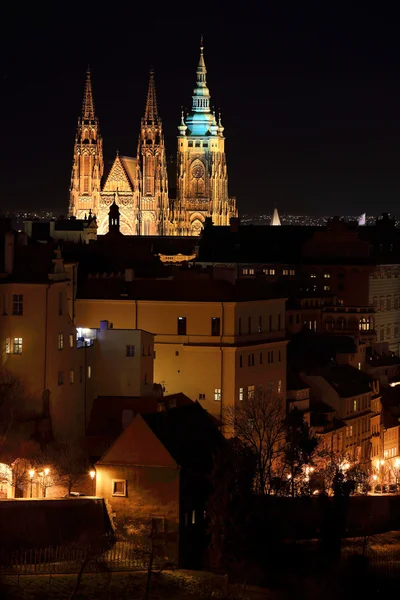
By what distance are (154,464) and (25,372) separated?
7.91 metres

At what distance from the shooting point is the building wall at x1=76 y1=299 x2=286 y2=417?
77812 millimetres

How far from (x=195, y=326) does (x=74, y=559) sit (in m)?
18.4

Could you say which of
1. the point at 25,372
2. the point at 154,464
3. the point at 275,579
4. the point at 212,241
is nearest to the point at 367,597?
the point at 275,579

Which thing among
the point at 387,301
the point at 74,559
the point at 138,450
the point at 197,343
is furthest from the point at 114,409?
the point at 387,301

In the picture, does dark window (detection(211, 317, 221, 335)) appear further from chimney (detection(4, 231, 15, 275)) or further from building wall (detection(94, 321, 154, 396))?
chimney (detection(4, 231, 15, 275))

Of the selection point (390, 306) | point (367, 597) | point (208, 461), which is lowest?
point (367, 597)

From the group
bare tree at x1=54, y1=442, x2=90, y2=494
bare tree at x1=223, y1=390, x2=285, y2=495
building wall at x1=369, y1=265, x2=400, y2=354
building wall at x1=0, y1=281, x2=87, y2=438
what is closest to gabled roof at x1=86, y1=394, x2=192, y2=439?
building wall at x1=0, y1=281, x2=87, y2=438

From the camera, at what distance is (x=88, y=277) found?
82.1m

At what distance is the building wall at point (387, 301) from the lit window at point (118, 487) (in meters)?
59.3

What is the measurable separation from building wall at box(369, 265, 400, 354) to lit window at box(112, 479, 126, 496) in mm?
59292

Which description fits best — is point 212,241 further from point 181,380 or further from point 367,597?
point 367,597

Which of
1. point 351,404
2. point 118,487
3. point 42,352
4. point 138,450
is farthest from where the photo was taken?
point 351,404

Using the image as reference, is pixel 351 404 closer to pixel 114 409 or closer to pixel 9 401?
pixel 114 409

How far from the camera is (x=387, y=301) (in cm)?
12638
